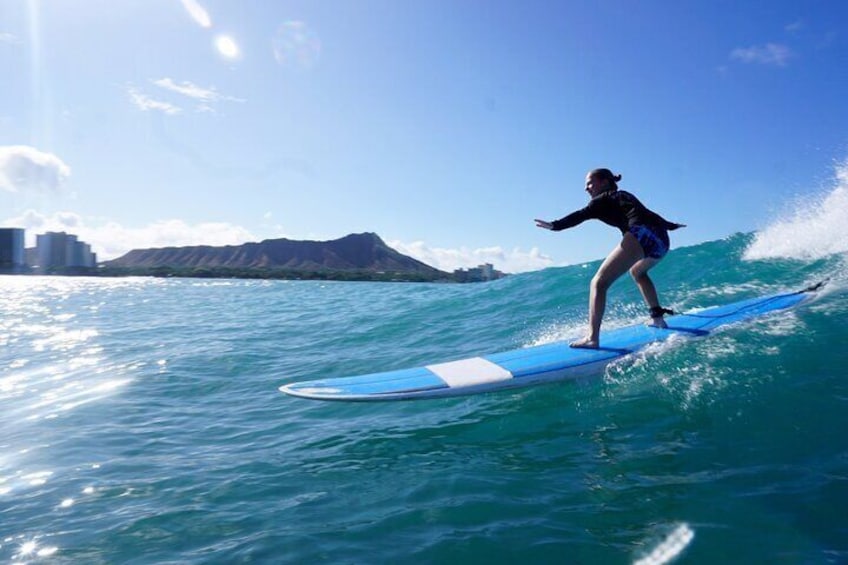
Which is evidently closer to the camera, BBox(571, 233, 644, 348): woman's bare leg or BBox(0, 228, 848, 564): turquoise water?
BBox(0, 228, 848, 564): turquoise water

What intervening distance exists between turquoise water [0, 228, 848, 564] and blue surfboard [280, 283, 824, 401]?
0.76ft

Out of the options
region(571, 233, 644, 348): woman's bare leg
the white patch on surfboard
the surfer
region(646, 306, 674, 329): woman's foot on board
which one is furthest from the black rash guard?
the white patch on surfboard

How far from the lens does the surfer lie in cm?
→ 564

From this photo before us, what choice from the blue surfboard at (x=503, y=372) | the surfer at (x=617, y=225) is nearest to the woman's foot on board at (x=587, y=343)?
the blue surfboard at (x=503, y=372)

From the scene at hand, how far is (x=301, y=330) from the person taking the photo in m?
13.0

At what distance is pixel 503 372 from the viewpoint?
18.0ft

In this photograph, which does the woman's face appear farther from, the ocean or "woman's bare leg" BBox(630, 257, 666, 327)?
the ocean

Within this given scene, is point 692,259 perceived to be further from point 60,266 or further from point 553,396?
point 60,266

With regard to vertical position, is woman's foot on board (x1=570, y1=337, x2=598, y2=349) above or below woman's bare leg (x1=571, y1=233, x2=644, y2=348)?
below

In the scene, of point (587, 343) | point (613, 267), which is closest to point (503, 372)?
point (587, 343)

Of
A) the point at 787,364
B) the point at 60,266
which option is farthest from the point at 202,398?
the point at 60,266

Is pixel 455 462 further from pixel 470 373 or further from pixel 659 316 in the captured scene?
pixel 659 316

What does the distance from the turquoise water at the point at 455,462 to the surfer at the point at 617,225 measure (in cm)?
96

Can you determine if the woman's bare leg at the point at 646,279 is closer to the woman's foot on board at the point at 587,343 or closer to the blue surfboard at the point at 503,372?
the blue surfboard at the point at 503,372
